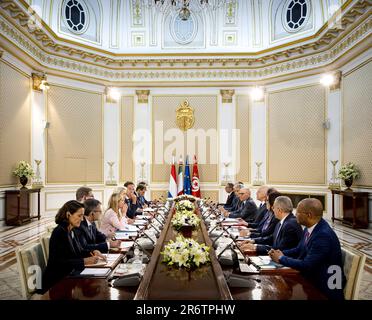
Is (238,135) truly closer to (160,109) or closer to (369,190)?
(160,109)

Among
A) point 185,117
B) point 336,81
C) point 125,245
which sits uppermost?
point 336,81

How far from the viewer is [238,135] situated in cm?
1077

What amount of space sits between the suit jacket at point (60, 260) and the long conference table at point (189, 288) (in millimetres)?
276

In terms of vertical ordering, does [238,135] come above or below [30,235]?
above

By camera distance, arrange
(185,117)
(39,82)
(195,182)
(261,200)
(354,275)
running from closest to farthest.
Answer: (354,275)
(261,200)
(39,82)
(195,182)
(185,117)

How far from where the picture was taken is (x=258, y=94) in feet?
34.8

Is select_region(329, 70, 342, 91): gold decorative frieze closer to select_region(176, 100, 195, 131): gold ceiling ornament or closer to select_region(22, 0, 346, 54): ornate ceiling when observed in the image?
select_region(22, 0, 346, 54): ornate ceiling

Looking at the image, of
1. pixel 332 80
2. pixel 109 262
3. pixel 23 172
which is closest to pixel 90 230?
pixel 109 262

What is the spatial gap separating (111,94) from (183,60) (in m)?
2.58

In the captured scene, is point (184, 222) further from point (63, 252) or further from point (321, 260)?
point (321, 260)

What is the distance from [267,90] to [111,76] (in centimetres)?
508

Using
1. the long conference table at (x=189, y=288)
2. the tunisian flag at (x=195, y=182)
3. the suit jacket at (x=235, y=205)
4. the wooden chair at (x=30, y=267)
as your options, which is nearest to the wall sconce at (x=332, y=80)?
the suit jacket at (x=235, y=205)

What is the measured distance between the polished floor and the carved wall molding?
4.17m

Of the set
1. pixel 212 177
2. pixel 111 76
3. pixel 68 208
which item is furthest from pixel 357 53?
pixel 68 208
